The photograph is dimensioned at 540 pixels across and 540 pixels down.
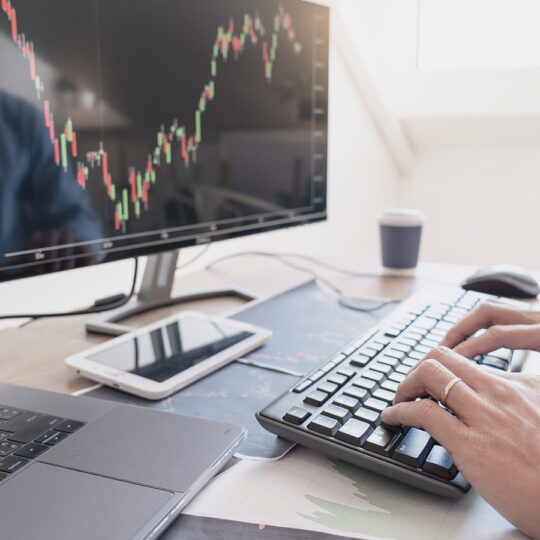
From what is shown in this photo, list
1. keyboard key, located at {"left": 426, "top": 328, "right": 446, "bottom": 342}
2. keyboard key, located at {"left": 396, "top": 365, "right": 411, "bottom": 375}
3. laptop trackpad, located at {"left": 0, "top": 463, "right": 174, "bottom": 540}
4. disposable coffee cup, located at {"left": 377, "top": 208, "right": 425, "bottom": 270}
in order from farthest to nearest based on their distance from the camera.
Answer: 1. disposable coffee cup, located at {"left": 377, "top": 208, "right": 425, "bottom": 270}
2. keyboard key, located at {"left": 426, "top": 328, "right": 446, "bottom": 342}
3. keyboard key, located at {"left": 396, "top": 365, "right": 411, "bottom": 375}
4. laptop trackpad, located at {"left": 0, "top": 463, "right": 174, "bottom": 540}

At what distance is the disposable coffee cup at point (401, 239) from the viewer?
3.57 feet

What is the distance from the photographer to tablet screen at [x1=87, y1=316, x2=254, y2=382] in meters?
0.61

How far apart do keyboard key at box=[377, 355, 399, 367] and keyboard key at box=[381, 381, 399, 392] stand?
0.04m

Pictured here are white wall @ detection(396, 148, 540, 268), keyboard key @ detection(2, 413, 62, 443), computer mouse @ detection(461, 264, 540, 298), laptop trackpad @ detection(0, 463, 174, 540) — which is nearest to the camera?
laptop trackpad @ detection(0, 463, 174, 540)

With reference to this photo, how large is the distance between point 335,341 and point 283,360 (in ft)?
0.30

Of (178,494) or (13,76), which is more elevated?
(13,76)

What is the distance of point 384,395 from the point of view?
0.49 m

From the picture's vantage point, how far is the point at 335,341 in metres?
0.72

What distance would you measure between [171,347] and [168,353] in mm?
18

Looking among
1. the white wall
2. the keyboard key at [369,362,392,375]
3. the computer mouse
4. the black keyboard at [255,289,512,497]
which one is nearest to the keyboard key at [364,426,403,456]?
the black keyboard at [255,289,512,497]

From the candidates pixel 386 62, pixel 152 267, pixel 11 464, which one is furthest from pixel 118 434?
pixel 386 62

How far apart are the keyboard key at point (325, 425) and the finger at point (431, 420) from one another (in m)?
0.04

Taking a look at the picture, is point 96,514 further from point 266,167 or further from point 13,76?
point 266,167

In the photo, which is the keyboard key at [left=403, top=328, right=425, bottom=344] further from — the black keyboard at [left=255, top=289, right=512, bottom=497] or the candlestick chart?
the candlestick chart
